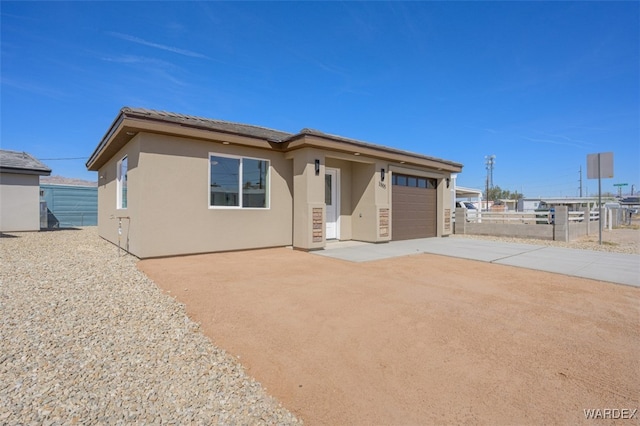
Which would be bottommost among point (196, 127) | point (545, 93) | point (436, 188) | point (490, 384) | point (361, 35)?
point (490, 384)

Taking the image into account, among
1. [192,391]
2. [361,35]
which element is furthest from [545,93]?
[192,391]

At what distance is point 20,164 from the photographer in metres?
14.0

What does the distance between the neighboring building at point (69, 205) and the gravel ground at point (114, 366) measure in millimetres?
18430

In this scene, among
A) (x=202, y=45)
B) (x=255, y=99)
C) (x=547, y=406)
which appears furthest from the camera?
(x=255, y=99)

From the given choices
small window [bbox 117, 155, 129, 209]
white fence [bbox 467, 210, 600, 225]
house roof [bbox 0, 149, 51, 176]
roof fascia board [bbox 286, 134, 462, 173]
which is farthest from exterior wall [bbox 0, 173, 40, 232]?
white fence [bbox 467, 210, 600, 225]

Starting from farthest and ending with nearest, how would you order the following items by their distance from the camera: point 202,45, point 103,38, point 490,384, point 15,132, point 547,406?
1. point 15,132
2. point 202,45
3. point 103,38
4. point 490,384
5. point 547,406

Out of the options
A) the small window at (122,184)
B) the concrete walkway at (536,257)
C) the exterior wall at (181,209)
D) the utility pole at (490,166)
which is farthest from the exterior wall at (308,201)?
the utility pole at (490,166)

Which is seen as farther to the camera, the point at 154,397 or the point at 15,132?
the point at 15,132

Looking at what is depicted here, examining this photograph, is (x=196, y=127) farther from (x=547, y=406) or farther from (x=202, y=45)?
(x=547, y=406)

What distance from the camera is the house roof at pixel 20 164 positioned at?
13447 mm

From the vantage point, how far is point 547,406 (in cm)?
204

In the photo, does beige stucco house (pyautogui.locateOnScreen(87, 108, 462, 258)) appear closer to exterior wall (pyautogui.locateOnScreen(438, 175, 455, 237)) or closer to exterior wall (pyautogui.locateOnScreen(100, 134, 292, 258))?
exterior wall (pyautogui.locateOnScreen(100, 134, 292, 258))

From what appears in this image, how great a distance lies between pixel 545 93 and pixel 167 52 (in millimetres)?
16019

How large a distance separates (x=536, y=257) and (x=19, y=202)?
21015mm
